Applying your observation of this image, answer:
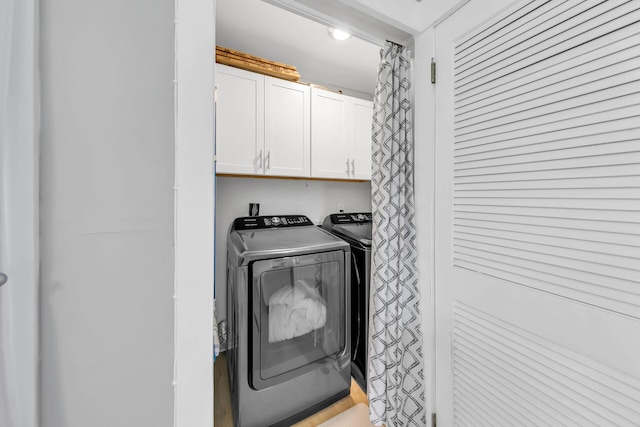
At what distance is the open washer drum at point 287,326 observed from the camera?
1383 mm

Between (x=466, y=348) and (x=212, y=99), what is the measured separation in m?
1.33

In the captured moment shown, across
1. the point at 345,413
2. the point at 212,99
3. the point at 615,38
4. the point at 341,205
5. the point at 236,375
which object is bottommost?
the point at 345,413

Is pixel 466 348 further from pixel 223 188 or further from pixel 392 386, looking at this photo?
pixel 223 188

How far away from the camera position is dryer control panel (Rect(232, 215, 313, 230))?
197cm

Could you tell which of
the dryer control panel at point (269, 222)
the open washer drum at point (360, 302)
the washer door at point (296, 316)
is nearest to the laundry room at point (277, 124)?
the dryer control panel at point (269, 222)

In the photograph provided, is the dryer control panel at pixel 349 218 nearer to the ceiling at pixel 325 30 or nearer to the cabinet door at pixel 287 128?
the cabinet door at pixel 287 128

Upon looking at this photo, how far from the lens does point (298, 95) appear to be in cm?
198

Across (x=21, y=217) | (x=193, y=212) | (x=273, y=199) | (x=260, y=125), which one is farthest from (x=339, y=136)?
(x=21, y=217)

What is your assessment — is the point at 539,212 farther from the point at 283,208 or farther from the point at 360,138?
the point at 283,208

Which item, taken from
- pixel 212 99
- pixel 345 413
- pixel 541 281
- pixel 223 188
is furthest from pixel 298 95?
pixel 345 413

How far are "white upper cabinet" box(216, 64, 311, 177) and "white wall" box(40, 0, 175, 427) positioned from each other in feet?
3.82

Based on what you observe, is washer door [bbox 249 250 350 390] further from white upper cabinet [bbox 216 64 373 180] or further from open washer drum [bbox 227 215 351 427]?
white upper cabinet [bbox 216 64 373 180]

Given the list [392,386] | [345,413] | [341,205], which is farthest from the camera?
[341,205]

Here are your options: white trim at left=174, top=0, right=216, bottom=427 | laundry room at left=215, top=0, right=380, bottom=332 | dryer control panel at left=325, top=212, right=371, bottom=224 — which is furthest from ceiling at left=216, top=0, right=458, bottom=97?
dryer control panel at left=325, top=212, right=371, bottom=224
